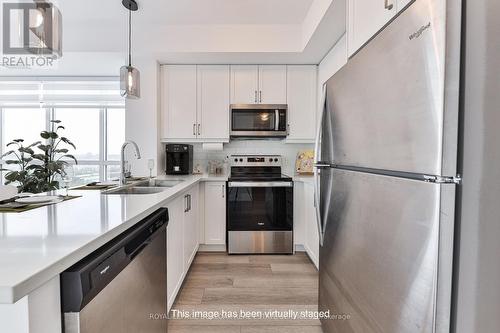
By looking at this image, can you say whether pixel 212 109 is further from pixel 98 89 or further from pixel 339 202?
pixel 339 202

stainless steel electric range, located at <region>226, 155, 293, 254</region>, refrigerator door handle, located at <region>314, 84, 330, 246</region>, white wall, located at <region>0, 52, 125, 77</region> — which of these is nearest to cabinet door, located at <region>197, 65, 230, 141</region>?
stainless steel electric range, located at <region>226, 155, 293, 254</region>

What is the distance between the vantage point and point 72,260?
72 cm

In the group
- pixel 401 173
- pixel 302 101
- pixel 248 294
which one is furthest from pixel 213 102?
pixel 401 173

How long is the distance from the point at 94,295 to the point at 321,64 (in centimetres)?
315

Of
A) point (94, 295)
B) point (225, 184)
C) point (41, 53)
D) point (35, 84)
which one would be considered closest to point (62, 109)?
point (35, 84)

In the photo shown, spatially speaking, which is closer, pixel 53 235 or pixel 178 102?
pixel 53 235

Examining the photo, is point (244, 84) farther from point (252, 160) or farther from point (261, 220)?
point (261, 220)

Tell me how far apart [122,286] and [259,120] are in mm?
2574

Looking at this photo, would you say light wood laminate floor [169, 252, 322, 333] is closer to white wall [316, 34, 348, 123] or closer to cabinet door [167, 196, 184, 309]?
cabinet door [167, 196, 184, 309]

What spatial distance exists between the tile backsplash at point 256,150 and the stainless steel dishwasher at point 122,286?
218cm

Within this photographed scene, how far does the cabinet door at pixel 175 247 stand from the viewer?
1876 mm

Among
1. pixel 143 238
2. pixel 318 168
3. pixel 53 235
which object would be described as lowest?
pixel 143 238

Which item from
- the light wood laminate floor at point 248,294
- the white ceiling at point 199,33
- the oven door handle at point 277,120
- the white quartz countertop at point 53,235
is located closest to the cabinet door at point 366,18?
the white ceiling at point 199,33

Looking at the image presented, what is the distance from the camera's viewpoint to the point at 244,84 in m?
3.31
